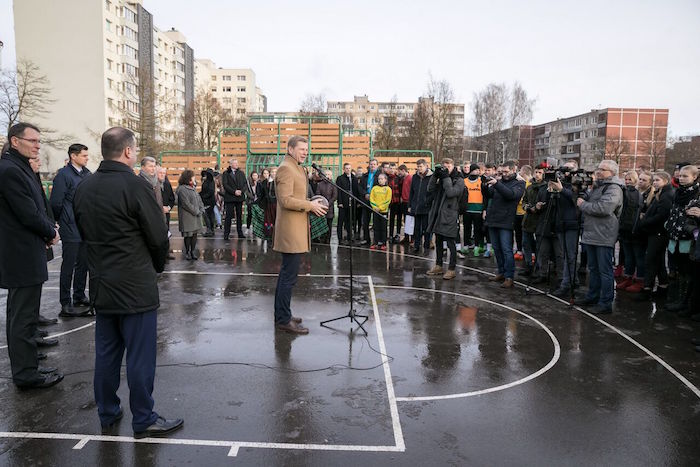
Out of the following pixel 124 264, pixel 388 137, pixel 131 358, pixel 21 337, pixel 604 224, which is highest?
pixel 388 137

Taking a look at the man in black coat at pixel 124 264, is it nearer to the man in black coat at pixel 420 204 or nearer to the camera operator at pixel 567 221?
the camera operator at pixel 567 221

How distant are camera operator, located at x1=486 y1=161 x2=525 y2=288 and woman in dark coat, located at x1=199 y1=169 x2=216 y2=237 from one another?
9.11 meters

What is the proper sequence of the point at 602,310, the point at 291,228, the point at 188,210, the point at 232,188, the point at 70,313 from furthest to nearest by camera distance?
1. the point at 232,188
2. the point at 188,210
3. the point at 602,310
4. the point at 70,313
5. the point at 291,228

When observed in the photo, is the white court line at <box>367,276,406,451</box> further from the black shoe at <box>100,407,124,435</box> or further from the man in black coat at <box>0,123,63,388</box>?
the man in black coat at <box>0,123,63,388</box>

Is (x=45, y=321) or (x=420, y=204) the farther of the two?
(x=420, y=204)

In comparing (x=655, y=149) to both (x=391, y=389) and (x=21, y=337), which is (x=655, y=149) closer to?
(x=391, y=389)

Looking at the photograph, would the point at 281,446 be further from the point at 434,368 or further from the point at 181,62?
the point at 181,62

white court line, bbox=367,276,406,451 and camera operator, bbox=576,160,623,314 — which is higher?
camera operator, bbox=576,160,623,314

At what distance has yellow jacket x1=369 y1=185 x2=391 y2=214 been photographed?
1332cm

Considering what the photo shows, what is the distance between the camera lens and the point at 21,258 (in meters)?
4.50

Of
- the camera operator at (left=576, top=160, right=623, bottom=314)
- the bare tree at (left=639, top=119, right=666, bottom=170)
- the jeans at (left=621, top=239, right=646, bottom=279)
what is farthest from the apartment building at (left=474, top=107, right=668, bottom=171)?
A: the camera operator at (left=576, top=160, right=623, bottom=314)

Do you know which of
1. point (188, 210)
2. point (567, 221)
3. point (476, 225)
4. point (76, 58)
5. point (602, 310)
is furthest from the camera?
point (76, 58)

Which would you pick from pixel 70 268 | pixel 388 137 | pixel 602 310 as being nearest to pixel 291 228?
pixel 70 268

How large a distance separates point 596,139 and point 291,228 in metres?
100
